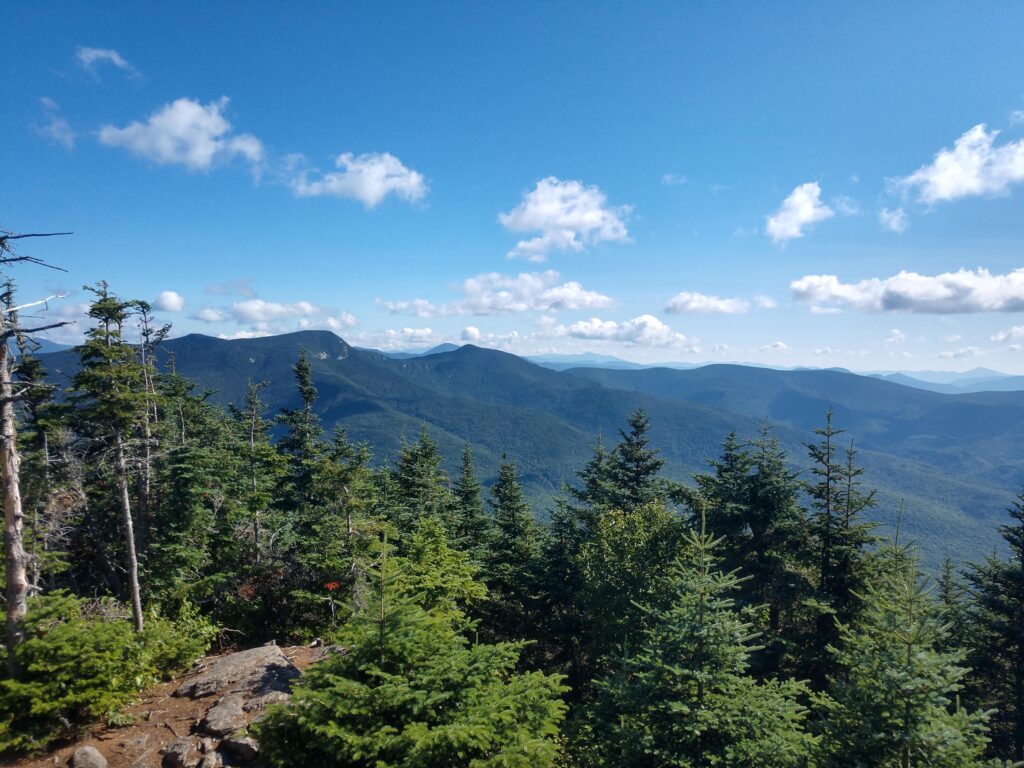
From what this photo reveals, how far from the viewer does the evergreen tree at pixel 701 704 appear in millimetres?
9117

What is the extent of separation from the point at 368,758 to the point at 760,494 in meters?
18.3

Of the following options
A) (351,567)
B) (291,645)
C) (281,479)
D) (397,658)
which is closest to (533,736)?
(397,658)

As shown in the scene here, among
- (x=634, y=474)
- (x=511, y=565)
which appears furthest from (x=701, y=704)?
(x=634, y=474)

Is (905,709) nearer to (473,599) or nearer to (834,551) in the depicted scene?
(834,551)

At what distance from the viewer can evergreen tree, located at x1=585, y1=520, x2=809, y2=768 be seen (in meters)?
9.12

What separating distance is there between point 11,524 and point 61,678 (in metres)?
3.53

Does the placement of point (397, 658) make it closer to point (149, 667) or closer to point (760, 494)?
point (149, 667)

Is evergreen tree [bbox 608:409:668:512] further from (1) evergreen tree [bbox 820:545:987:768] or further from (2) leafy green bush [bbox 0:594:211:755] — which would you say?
Result: (2) leafy green bush [bbox 0:594:211:755]

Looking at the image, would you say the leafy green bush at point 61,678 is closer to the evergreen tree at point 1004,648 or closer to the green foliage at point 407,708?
the green foliage at point 407,708

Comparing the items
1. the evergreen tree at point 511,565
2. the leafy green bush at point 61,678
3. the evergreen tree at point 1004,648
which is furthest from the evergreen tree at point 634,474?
the leafy green bush at point 61,678

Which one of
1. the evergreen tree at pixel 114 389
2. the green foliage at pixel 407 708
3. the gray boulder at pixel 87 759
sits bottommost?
the gray boulder at pixel 87 759

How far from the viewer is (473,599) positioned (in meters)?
21.4

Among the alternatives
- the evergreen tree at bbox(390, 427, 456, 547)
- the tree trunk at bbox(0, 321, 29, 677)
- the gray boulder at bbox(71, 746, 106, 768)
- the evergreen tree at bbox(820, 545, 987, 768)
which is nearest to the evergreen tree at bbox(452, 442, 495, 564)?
the evergreen tree at bbox(390, 427, 456, 547)

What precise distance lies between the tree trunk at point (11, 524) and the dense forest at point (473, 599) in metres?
0.05
